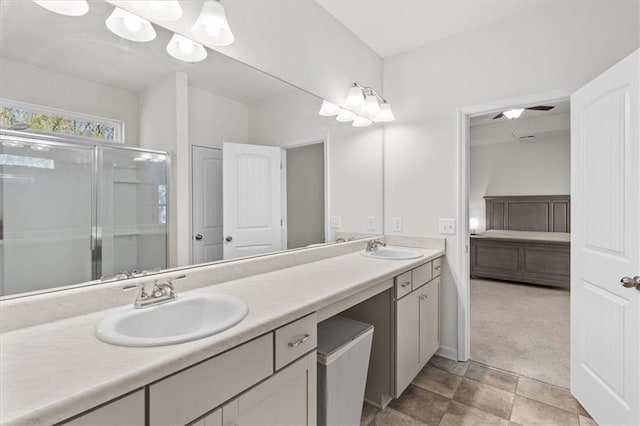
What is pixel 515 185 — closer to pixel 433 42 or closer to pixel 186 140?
pixel 433 42

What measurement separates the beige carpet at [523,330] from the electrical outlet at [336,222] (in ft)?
5.02

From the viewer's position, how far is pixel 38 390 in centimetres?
63

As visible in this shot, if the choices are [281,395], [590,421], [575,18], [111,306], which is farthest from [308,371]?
[575,18]

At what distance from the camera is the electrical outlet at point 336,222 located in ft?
7.89

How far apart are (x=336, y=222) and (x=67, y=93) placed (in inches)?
69.3

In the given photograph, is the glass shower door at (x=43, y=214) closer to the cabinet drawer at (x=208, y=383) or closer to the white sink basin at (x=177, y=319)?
the white sink basin at (x=177, y=319)

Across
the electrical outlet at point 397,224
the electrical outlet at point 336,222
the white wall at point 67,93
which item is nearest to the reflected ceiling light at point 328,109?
the electrical outlet at point 336,222

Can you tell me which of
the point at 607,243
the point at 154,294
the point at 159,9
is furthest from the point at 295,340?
the point at 607,243

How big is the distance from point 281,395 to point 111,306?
2.31ft

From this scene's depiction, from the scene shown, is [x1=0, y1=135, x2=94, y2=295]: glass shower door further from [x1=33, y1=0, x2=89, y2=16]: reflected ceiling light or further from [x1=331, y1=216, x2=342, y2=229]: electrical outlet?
[x1=331, y1=216, x2=342, y2=229]: electrical outlet

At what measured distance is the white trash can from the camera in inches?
55.0

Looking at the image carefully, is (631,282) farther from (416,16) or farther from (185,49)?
(185,49)

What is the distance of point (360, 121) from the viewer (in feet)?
8.73

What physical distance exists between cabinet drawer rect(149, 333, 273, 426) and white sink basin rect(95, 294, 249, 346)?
85 mm
